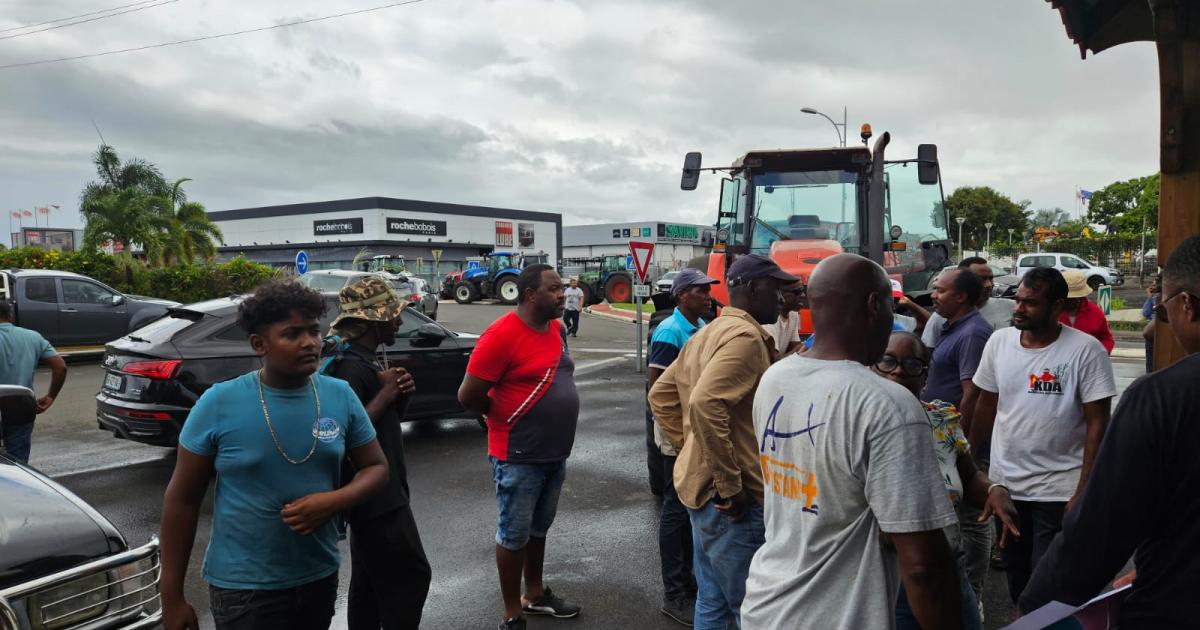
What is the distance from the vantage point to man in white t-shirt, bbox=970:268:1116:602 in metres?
3.45

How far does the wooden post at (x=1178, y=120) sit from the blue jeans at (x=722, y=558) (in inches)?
85.0

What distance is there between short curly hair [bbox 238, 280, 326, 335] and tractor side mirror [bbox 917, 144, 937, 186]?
776 centimetres

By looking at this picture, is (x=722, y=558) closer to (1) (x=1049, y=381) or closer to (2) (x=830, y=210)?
(1) (x=1049, y=381)

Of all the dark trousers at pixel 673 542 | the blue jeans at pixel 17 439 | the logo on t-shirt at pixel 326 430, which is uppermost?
the logo on t-shirt at pixel 326 430

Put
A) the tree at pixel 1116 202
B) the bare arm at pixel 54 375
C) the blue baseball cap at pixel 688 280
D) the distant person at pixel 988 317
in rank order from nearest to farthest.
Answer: the blue baseball cap at pixel 688 280, the distant person at pixel 988 317, the bare arm at pixel 54 375, the tree at pixel 1116 202

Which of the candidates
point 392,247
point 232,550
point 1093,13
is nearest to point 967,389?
point 1093,13

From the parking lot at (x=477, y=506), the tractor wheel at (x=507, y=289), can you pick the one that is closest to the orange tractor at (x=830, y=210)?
the parking lot at (x=477, y=506)

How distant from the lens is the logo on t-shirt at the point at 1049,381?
351 centimetres

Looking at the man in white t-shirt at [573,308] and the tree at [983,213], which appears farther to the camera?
the tree at [983,213]

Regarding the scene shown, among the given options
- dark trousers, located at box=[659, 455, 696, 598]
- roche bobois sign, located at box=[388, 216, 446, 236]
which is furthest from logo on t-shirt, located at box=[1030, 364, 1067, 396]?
roche bobois sign, located at box=[388, 216, 446, 236]

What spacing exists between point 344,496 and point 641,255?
11359 mm

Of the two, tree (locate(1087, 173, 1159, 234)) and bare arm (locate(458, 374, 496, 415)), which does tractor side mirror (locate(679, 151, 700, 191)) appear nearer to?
bare arm (locate(458, 374, 496, 415))

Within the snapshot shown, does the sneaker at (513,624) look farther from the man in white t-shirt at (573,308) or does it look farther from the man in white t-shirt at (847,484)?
the man in white t-shirt at (573,308)

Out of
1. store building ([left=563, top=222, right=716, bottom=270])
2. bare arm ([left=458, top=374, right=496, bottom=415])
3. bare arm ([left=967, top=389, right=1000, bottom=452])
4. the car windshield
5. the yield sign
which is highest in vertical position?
store building ([left=563, top=222, right=716, bottom=270])
